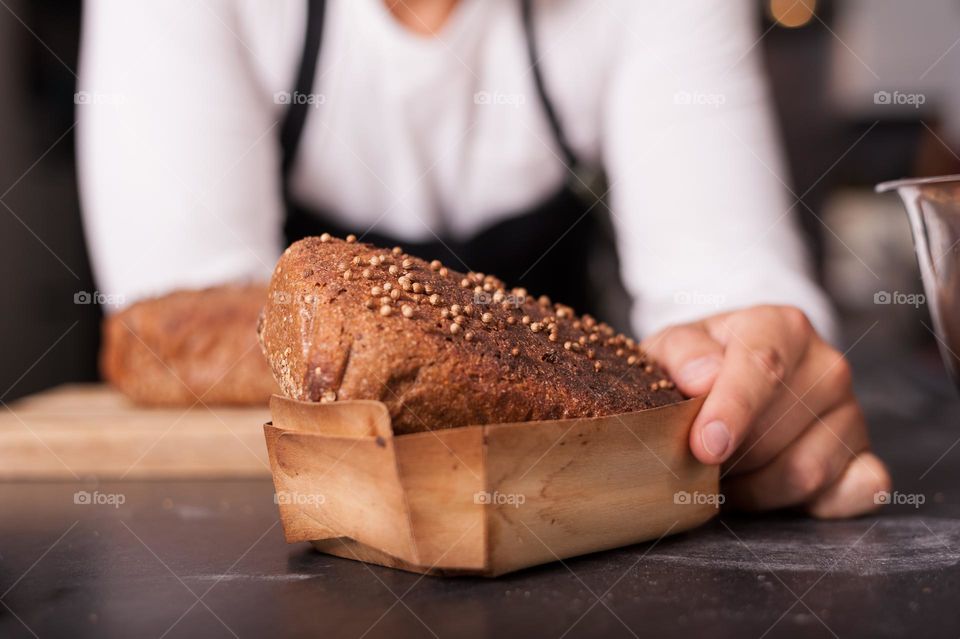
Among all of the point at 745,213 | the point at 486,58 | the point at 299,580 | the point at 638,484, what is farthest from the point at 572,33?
the point at 299,580

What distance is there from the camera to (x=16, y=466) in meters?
1.67

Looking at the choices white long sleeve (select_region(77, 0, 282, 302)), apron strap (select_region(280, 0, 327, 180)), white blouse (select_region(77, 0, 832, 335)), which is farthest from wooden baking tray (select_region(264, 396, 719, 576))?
apron strap (select_region(280, 0, 327, 180))

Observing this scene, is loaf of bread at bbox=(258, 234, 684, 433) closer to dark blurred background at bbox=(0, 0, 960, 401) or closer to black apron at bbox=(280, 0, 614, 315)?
black apron at bbox=(280, 0, 614, 315)

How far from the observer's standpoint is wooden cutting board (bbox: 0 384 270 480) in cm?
164

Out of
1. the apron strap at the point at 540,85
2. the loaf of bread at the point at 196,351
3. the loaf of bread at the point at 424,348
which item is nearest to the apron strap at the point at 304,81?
the loaf of bread at the point at 196,351

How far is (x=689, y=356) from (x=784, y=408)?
0.15 m

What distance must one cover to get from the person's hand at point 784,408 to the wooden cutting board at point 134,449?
0.88 meters

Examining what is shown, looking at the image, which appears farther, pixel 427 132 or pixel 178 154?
pixel 427 132

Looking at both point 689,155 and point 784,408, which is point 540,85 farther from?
point 784,408

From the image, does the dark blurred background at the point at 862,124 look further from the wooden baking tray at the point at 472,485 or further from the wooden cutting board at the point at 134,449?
the wooden baking tray at the point at 472,485

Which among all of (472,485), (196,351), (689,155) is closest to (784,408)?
(472,485)

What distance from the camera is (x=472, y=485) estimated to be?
819 millimetres

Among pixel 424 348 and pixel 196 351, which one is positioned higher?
pixel 424 348

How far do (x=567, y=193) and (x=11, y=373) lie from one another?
83.7 inches
